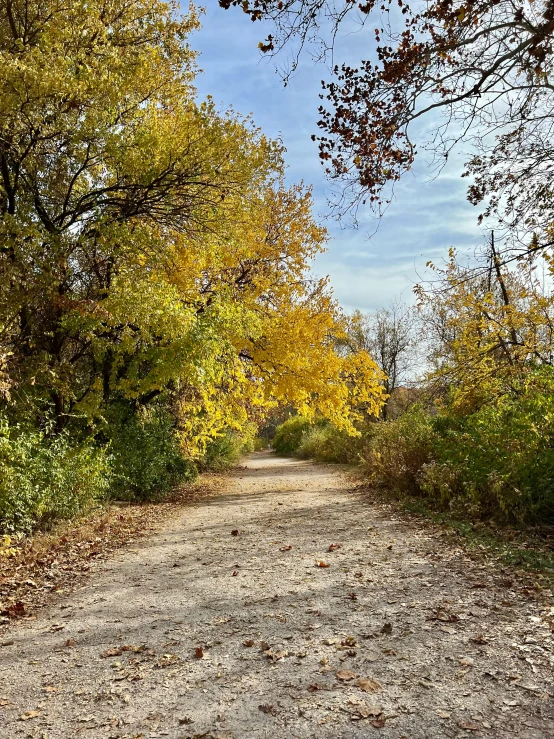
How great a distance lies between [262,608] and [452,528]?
3.79 m

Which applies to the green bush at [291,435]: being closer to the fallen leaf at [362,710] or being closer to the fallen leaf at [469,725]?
the fallen leaf at [362,710]

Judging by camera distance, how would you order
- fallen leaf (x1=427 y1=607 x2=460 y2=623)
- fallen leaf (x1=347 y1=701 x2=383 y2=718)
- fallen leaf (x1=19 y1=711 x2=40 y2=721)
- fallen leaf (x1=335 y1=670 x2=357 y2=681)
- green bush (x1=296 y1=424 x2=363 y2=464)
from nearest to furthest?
fallen leaf (x1=347 y1=701 x2=383 y2=718), fallen leaf (x1=19 y1=711 x2=40 y2=721), fallen leaf (x1=335 y1=670 x2=357 y2=681), fallen leaf (x1=427 y1=607 x2=460 y2=623), green bush (x1=296 y1=424 x2=363 y2=464)

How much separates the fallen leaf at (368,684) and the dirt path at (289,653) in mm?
13

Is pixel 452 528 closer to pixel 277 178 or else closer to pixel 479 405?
pixel 479 405

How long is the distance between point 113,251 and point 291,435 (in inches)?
1145

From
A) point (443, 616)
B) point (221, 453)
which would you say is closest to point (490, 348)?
point (443, 616)

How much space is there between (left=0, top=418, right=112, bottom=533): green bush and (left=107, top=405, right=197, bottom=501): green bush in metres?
1.49

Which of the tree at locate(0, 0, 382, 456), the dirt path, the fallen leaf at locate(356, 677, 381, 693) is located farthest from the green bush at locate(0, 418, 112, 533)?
the fallen leaf at locate(356, 677, 381, 693)

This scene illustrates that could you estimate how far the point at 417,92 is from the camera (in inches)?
199

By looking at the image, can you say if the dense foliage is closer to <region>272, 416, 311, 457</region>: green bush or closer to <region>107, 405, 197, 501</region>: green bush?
<region>107, 405, 197, 501</region>: green bush

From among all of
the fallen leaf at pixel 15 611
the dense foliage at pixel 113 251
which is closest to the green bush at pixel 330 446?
the dense foliage at pixel 113 251

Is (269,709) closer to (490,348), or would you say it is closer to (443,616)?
(443,616)

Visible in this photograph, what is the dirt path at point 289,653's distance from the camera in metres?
2.81

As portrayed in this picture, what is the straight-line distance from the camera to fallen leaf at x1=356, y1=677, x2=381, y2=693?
304 centimetres
